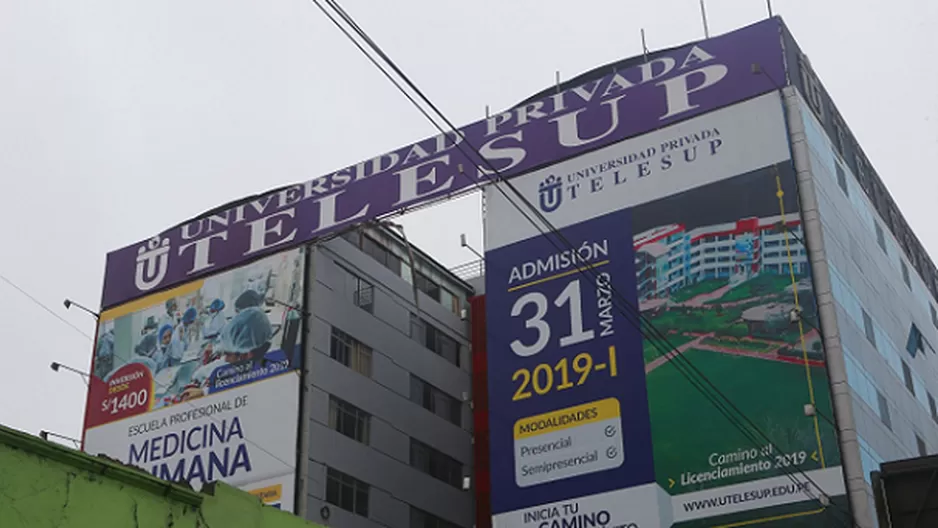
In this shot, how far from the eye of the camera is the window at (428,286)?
61.8m

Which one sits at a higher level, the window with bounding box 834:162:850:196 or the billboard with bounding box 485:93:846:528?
the window with bounding box 834:162:850:196

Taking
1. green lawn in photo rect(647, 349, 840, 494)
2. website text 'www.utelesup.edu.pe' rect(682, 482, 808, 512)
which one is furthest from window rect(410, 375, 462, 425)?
website text 'www.utelesup.edu.pe' rect(682, 482, 808, 512)

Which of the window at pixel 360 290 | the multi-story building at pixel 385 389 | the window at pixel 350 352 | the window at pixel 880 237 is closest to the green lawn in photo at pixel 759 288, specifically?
the window at pixel 880 237

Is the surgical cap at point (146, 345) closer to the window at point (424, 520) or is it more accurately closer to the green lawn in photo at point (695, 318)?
the window at point (424, 520)

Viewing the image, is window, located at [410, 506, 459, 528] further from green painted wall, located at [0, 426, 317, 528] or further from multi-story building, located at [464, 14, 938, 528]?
green painted wall, located at [0, 426, 317, 528]

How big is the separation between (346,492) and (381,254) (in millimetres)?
12867

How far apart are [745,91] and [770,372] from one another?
448 inches

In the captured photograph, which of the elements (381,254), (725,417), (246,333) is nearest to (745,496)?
(725,417)

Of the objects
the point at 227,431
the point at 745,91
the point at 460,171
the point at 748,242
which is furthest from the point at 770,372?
the point at 227,431

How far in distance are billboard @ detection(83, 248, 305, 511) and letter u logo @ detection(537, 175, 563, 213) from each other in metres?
11.9

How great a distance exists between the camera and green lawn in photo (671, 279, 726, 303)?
4447 centimetres

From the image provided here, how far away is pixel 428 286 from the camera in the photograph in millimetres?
62594

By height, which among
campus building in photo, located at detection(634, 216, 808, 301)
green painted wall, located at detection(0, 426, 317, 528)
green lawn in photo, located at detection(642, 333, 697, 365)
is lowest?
green painted wall, located at detection(0, 426, 317, 528)

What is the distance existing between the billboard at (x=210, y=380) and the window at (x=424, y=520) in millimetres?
7723
